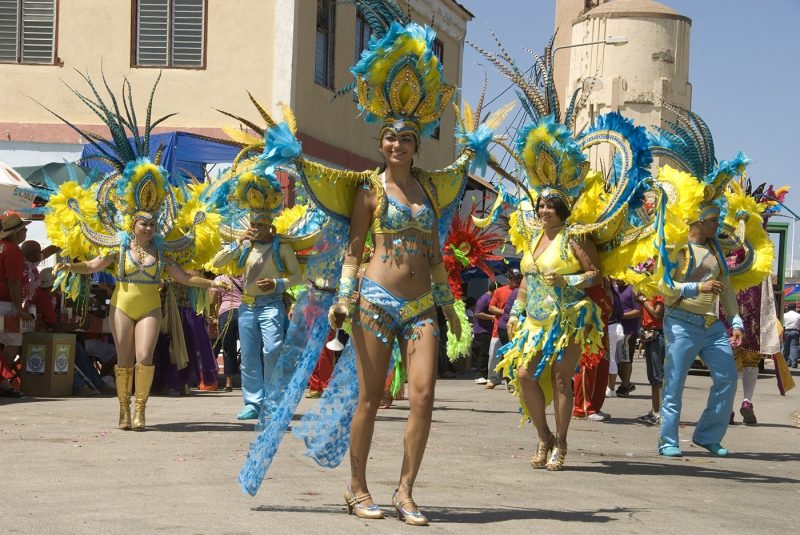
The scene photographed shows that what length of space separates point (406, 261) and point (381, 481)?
1.81m

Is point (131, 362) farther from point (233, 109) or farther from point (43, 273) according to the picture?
point (233, 109)

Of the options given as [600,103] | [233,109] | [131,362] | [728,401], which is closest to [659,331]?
[728,401]

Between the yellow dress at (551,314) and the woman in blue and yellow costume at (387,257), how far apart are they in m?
2.34

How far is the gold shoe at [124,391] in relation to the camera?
35.9 ft

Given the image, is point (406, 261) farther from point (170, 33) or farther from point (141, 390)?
point (170, 33)

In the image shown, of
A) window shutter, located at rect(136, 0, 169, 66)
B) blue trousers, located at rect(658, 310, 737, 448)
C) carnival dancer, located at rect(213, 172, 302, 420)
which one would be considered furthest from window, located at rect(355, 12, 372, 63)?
blue trousers, located at rect(658, 310, 737, 448)

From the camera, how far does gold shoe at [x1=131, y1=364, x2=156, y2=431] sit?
1096 centimetres

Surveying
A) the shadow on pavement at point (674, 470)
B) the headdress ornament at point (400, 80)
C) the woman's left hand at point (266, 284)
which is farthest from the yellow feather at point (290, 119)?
the woman's left hand at point (266, 284)

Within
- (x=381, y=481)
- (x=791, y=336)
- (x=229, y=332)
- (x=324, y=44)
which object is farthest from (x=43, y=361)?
(x=791, y=336)

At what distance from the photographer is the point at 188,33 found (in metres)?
23.4

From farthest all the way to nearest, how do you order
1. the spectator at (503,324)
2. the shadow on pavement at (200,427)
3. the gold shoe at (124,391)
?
the spectator at (503,324)
the shadow on pavement at (200,427)
the gold shoe at (124,391)

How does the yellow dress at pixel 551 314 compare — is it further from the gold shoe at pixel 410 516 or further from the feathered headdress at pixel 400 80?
the gold shoe at pixel 410 516

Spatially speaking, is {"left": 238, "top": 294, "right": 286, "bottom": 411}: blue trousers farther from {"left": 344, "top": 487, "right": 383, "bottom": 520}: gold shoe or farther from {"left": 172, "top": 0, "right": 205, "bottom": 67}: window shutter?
{"left": 172, "top": 0, "right": 205, "bottom": 67}: window shutter

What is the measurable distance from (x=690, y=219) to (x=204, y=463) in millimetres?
4476
